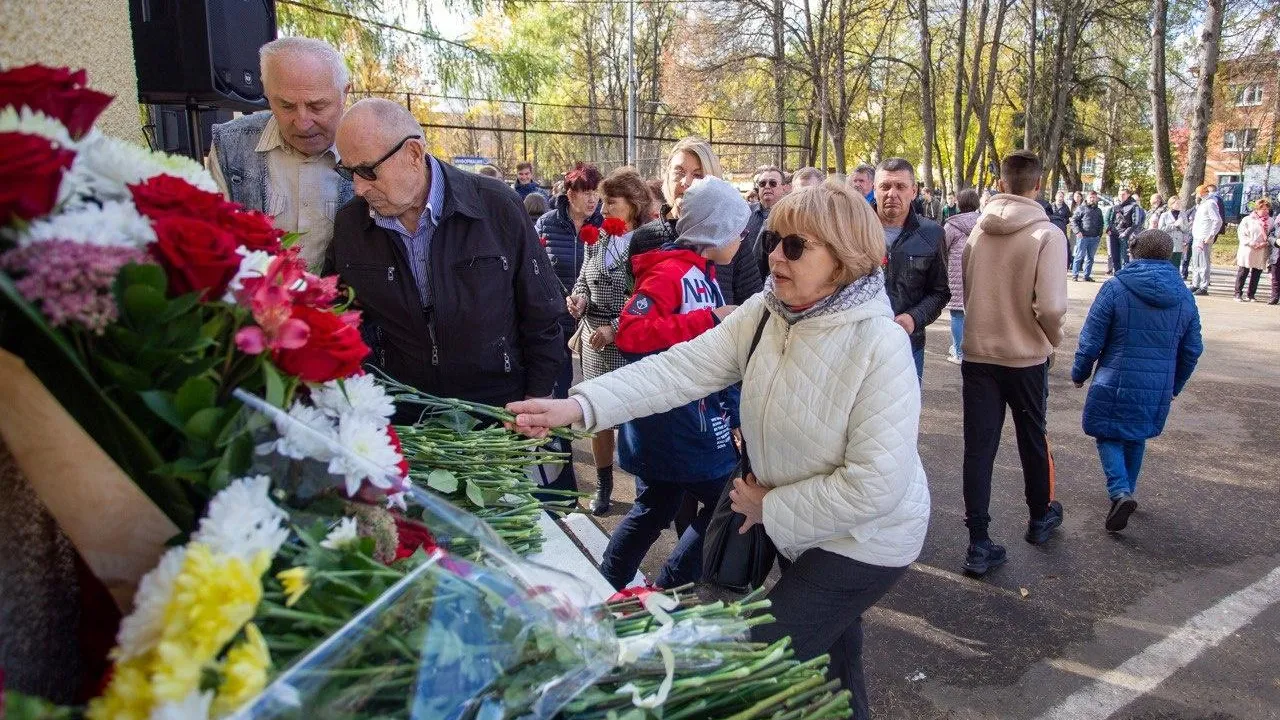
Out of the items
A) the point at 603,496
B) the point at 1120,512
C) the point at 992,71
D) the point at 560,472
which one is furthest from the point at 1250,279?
the point at 992,71

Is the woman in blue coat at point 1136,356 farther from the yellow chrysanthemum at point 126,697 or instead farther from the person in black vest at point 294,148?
the yellow chrysanthemum at point 126,697

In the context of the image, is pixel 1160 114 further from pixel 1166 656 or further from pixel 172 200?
pixel 172 200

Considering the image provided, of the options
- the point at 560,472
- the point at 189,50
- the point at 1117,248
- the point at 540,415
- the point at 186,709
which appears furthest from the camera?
the point at 1117,248

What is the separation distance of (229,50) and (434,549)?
360 centimetres

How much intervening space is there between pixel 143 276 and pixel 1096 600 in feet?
13.5

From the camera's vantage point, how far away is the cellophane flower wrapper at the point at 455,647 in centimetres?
94

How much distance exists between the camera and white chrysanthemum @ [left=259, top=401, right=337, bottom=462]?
1.05 metres

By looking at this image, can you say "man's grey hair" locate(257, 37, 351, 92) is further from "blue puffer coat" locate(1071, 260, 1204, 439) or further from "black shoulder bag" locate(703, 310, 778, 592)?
"blue puffer coat" locate(1071, 260, 1204, 439)

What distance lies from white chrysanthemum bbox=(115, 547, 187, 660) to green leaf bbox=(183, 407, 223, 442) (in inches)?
6.0

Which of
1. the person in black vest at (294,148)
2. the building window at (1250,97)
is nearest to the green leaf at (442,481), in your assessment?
the person in black vest at (294,148)

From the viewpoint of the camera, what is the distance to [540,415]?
2242 mm

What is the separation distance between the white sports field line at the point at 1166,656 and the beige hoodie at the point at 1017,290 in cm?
134

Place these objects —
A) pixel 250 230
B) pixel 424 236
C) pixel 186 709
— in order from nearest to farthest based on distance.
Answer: pixel 186 709 → pixel 250 230 → pixel 424 236

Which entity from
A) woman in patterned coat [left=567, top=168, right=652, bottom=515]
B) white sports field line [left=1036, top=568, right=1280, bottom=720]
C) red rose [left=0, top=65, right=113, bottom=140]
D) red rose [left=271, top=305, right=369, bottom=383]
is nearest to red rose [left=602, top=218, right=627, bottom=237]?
woman in patterned coat [left=567, top=168, right=652, bottom=515]
